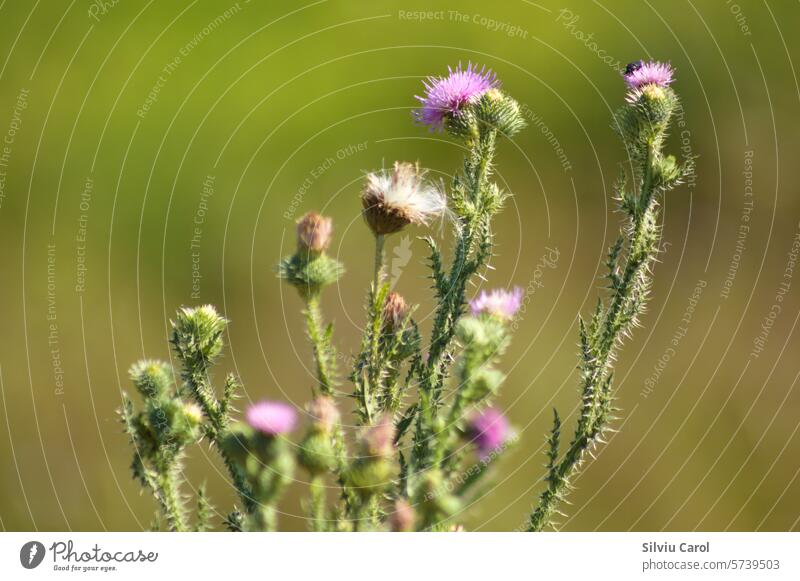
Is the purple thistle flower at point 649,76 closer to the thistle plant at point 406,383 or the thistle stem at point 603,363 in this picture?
the thistle plant at point 406,383

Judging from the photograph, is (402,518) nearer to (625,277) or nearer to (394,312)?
(394,312)

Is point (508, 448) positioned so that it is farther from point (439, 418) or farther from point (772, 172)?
point (772, 172)

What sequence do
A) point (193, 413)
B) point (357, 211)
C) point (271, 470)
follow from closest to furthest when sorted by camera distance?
point (271, 470) < point (193, 413) < point (357, 211)

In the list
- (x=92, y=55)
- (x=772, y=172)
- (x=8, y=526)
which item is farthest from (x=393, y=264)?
(x=772, y=172)

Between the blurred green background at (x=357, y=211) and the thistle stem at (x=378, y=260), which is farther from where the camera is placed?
the blurred green background at (x=357, y=211)
